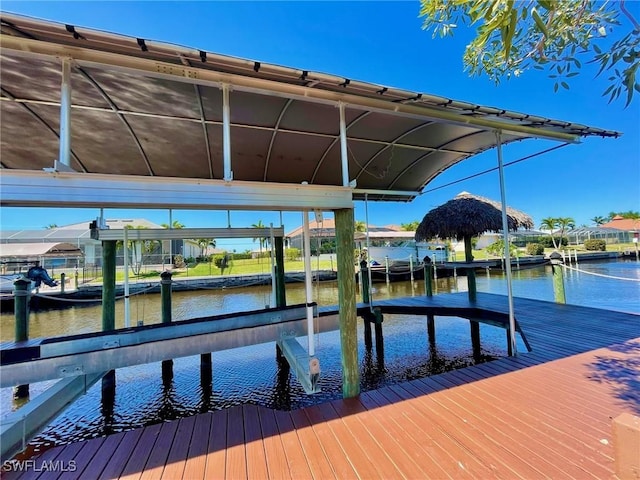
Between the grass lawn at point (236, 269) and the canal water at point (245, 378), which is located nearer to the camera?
the canal water at point (245, 378)

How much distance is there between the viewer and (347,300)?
274 cm

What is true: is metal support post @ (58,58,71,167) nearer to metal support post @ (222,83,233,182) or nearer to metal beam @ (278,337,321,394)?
metal support post @ (222,83,233,182)

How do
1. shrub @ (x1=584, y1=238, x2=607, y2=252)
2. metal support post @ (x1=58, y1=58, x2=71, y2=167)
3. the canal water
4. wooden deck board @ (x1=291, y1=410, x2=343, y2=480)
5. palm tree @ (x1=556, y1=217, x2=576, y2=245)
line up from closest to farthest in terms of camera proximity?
wooden deck board @ (x1=291, y1=410, x2=343, y2=480)
metal support post @ (x1=58, y1=58, x2=71, y2=167)
the canal water
shrub @ (x1=584, y1=238, x2=607, y2=252)
palm tree @ (x1=556, y1=217, x2=576, y2=245)

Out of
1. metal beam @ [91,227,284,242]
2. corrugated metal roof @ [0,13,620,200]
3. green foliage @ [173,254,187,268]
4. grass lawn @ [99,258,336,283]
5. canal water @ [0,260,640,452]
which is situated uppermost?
corrugated metal roof @ [0,13,620,200]

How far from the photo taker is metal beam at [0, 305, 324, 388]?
288cm

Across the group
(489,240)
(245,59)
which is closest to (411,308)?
(245,59)

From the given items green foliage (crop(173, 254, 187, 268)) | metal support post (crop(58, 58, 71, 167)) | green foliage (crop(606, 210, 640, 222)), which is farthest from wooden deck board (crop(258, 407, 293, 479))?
green foliage (crop(606, 210, 640, 222))

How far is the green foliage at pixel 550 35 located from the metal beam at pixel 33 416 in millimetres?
3749

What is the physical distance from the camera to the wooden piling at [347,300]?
2.73 metres

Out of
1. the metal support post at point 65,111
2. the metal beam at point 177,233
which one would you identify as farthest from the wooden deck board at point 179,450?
the metal beam at point 177,233

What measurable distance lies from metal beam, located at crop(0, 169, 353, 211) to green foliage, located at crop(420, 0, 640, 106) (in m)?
1.55

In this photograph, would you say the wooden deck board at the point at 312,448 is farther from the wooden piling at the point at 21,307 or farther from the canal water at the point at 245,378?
the wooden piling at the point at 21,307

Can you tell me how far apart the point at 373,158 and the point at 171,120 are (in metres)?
2.77

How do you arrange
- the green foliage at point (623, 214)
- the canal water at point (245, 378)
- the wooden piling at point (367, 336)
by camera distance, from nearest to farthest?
the canal water at point (245, 378) → the wooden piling at point (367, 336) → the green foliage at point (623, 214)
